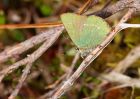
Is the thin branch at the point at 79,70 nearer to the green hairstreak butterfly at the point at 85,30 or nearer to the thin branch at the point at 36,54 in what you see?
the green hairstreak butterfly at the point at 85,30

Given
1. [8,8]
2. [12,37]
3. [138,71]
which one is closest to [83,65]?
[138,71]

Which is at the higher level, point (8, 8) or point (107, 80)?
point (8, 8)

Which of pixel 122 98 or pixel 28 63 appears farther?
pixel 122 98

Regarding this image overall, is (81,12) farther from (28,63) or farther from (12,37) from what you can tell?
(12,37)

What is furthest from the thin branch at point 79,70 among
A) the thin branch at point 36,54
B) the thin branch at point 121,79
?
the thin branch at point 121,79

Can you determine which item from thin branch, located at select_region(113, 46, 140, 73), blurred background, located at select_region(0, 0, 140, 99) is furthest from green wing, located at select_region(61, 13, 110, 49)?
thin branch, located at select_region(113, 46, 140, 73)

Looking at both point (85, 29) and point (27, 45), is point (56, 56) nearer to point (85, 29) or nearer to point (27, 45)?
point (27, 45)
